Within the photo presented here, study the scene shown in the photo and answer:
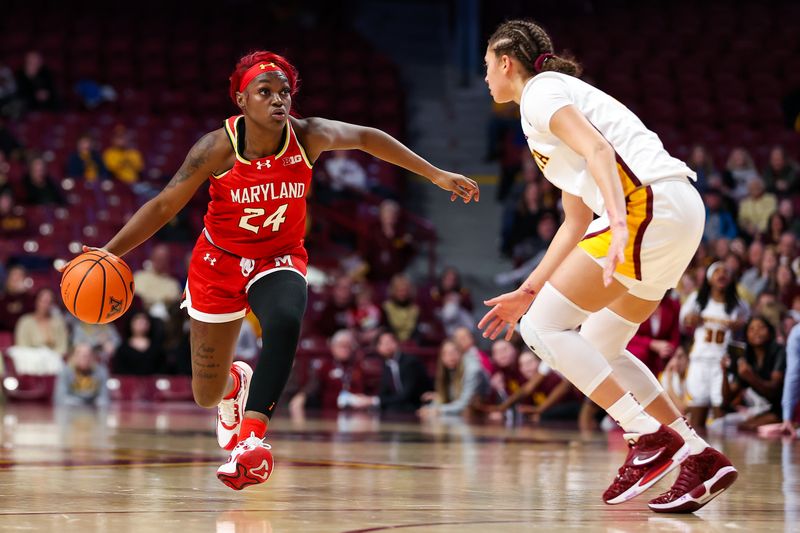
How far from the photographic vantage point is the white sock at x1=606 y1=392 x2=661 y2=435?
4.53 metres

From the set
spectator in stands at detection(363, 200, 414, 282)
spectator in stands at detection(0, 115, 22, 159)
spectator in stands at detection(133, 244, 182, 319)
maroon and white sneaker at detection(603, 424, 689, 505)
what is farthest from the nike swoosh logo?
spectator in stands at detection(0, 115, 22, 159)

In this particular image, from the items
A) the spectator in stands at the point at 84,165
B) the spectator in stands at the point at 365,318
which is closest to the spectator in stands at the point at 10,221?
the spectator in stands at the point at 84,165

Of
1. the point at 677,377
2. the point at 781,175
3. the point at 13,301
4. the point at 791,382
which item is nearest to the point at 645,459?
the point at 791,382

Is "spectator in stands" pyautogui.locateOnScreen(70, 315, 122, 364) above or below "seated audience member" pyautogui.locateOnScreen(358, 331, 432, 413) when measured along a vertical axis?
above

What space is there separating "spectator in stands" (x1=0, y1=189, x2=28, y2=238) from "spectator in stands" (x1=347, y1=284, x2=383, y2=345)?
4.32m

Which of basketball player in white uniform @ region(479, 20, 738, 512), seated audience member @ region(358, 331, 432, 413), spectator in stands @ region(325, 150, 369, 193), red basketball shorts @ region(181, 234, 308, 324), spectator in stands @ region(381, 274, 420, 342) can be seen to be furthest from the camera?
spectator in stands @ region(325, 150, 369, 193)

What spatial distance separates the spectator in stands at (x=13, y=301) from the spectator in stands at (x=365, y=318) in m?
3.74

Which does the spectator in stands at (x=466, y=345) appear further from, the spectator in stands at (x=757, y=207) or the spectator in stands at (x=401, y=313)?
the spectator in stands at (x=757, y=207)

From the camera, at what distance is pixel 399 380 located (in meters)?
13.7

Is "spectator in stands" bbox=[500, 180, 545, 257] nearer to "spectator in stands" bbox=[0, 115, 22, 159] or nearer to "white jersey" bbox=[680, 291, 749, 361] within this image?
"white jersey" bbox=[680, 291, 749, 361]

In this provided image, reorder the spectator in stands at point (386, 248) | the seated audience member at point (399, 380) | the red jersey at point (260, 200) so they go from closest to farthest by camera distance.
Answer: the red jersey at point (260, 200), the seated audience member at point (399, 380), the spectator in stands at point (386, 248)

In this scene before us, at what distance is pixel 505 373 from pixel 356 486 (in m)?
8.08

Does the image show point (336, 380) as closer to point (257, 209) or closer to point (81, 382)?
point (81, 382)

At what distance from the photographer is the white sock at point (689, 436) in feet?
15.3
